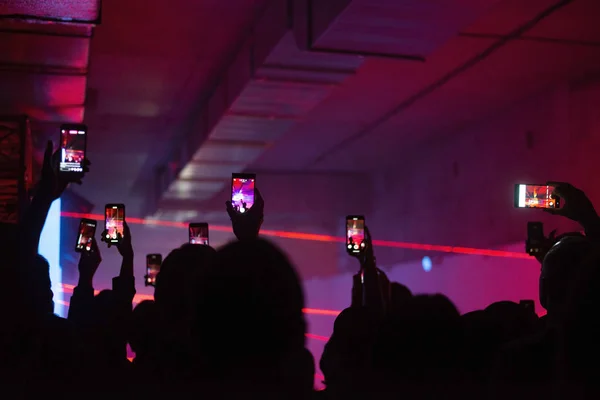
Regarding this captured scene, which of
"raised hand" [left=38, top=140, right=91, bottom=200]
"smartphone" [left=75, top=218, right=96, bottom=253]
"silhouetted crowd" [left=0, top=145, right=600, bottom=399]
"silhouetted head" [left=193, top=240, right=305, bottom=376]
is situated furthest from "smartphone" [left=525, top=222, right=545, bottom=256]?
"silhouetted head" [left=193, top=240, right=305, bottom=376]

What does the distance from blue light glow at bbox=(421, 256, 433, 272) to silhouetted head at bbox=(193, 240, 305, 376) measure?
6.99 metres

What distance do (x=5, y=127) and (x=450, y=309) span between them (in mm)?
4687

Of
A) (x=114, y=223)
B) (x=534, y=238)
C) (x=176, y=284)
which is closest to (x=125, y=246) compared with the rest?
(x=114, y=223)

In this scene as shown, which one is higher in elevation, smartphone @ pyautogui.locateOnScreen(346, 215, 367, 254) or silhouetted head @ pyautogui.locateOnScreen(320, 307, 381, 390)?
smartphone @ pyautogui.locateOnScreen(346, 215, 367, 254)

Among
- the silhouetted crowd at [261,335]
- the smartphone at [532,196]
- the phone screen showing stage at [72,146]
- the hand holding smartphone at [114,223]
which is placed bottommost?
the silhouetted crowd at [261,335]

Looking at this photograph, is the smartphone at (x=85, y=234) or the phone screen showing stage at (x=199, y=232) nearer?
the smartphone at (x=85, y=234)

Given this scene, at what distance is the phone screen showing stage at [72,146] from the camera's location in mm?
2947

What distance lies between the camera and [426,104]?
6.27m

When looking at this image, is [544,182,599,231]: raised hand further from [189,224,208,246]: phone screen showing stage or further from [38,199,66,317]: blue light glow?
[38,199,66,317]: blue light glow

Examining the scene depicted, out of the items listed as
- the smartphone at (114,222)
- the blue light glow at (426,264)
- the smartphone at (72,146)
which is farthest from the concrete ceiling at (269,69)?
the blue light glow at (426,264)

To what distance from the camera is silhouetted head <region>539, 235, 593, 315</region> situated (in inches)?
65.9

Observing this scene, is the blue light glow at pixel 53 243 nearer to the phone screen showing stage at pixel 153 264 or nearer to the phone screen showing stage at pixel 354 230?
the phone screen showing stage at pixel 153 264

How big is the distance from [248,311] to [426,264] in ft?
23.5

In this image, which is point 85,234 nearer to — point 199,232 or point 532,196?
point 199,232
